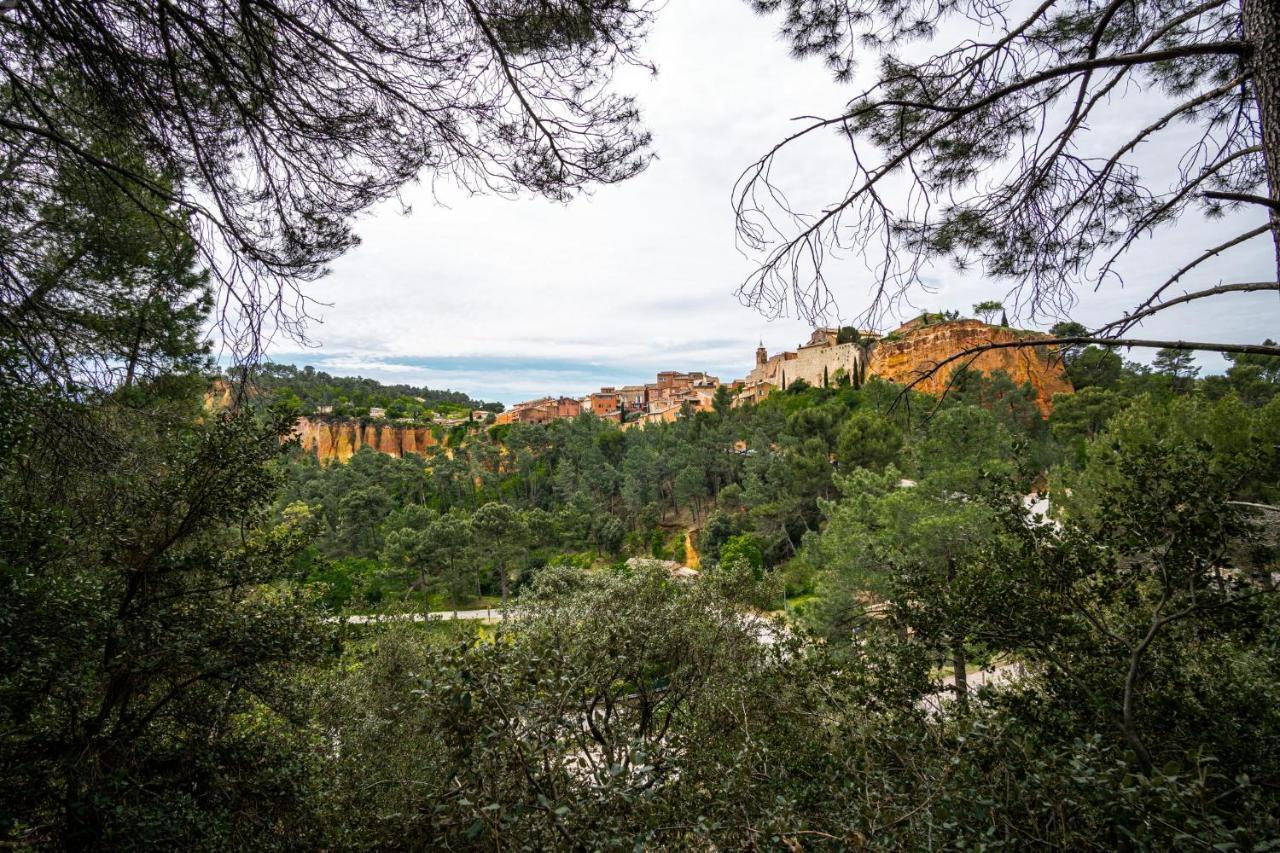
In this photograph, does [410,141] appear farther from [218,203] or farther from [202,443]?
[202,443]

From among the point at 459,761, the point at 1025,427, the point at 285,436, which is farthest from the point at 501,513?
the point at 1025,427

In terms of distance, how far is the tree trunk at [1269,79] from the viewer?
1854 mm

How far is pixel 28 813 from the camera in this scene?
8.56 feet

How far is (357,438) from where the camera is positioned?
57.9 m

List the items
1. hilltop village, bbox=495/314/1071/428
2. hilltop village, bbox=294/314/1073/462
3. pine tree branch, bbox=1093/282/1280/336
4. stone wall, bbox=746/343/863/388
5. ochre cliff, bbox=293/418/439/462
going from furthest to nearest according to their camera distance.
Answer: ochre cliff, bbox=293/418/439/462 → stone wall, bbox=746/343/863/388 → hilltop village, bbox=294/314/1073/462 → hilltop village, bbox=495/314/1071/428 → pine tree branch, bbox=1093/282/1280/336

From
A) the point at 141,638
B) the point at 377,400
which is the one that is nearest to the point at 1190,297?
the point at 141,638

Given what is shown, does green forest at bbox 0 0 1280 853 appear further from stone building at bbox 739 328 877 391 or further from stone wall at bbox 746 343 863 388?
stone wall at bbox 746 343 863 388

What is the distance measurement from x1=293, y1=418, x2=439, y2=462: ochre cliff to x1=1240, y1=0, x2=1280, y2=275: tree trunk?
59.6m

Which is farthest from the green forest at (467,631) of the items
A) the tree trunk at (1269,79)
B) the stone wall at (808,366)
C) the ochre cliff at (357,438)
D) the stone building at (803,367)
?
the ochre cliff at (357,438)

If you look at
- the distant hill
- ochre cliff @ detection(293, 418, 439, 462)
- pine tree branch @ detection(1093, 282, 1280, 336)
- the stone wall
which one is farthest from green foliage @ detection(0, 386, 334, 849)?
ochre cliff @ detection(293, 418, 439, 462)

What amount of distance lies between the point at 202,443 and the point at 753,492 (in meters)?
23.1

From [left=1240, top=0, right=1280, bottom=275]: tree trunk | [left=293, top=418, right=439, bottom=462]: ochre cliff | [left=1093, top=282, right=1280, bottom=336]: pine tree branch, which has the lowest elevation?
[left=293, top=418, right=439, bottom=462]: ochre cliff

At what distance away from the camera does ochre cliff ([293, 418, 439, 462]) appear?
184 ft

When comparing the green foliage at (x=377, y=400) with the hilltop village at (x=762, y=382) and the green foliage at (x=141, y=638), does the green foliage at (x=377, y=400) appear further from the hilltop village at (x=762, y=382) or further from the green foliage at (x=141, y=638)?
the green foliage at (x=141, y=638)
